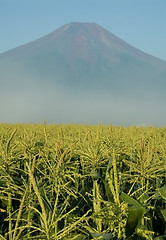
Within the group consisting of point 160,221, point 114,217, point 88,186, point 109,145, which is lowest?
point 160,221

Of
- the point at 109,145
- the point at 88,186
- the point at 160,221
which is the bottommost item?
the point at 160,221

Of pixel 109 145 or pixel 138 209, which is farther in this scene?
pixel 109 145

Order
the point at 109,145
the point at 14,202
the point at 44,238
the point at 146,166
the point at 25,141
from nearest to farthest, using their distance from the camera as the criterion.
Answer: the point at 44,238 < the point at 146,166 < the point at 14,202 < the point at 25,141 < the point at 109,145

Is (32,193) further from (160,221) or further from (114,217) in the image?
(160,221)

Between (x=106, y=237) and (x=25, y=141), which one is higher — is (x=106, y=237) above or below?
below

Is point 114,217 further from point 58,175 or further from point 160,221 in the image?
point 160,221

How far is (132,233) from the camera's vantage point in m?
2.29

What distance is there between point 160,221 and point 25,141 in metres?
2.30

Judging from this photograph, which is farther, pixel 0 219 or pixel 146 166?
pixel 0 219

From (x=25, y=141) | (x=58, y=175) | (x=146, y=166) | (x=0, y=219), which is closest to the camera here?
(x=58, y=175)

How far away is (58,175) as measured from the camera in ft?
9.16

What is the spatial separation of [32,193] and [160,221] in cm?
237

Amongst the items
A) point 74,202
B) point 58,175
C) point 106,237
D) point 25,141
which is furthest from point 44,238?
point 25,141

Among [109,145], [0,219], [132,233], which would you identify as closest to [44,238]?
[132,233]
